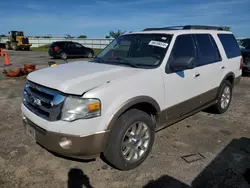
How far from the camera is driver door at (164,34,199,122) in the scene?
3457 mm

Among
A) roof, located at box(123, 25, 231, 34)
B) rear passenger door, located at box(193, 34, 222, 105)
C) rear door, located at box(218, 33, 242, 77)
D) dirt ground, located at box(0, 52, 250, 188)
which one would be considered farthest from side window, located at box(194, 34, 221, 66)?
dirt ground, located at box(0, 52, 250, 188)

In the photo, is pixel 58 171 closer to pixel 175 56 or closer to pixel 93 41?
pixel 175 56

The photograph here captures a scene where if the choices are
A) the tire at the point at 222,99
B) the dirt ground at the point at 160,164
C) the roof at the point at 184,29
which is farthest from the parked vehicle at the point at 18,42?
the tire at the point at 222,99

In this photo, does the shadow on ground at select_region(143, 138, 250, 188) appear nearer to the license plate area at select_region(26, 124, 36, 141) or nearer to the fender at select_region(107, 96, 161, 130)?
the fender at select_region(107, 96, 161, 130)

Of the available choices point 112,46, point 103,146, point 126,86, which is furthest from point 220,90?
point 103,146

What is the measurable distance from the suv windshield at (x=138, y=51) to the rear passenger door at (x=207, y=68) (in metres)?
0.83

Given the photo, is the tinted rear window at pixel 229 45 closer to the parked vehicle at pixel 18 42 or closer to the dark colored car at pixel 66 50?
the dark colored car at pixel 66 50

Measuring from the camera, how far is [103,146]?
2.69 meters

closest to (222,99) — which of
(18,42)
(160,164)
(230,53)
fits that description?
(230,53)

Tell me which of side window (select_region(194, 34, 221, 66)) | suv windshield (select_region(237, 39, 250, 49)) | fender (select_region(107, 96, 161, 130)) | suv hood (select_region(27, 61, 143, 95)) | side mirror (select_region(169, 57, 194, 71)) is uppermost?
suv windshield (select_region(237, 39, 250, 49))

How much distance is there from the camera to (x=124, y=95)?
9.08 ft

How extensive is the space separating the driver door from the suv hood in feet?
2.17

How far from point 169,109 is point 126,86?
1054 mm

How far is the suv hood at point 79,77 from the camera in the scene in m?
2.62
